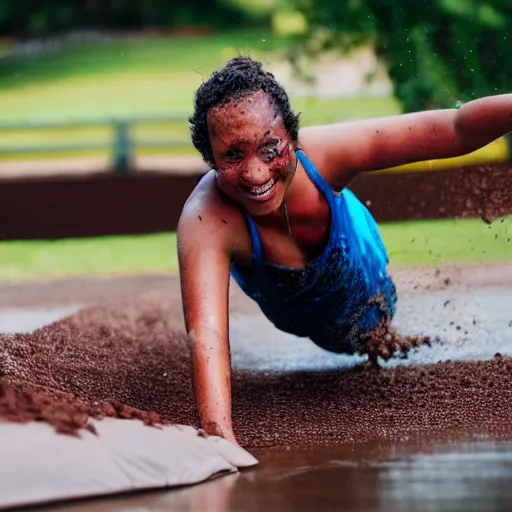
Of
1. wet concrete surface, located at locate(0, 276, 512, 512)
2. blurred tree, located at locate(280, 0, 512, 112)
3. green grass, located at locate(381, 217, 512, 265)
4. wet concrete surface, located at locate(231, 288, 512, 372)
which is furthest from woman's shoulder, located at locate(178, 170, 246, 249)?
blurred tree, located at locate(280, 0, 512, 112)

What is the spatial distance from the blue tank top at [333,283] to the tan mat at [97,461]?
866mm

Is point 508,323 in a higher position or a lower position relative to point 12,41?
lower

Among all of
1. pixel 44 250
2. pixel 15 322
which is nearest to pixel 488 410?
pixel 15 322

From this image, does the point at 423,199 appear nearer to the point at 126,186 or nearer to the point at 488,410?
the point at 488,410

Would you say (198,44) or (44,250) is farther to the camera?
(198,44)

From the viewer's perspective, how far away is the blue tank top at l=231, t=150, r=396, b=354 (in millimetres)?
3510

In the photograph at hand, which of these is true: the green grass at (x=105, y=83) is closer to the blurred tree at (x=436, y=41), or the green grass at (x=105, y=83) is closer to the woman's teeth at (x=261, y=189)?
the blurred tree at (x=436, y=41)

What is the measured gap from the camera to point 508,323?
15.5ft

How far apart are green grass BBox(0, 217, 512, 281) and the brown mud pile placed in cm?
159

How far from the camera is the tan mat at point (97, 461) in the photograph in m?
2.49

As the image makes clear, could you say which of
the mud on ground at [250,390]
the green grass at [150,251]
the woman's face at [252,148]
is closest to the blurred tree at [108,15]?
the green grass at [150,251]

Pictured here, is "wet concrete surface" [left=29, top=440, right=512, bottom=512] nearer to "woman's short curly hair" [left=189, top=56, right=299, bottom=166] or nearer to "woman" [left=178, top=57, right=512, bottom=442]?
"woman" [left=178, top=57, right=512, bottom=442]

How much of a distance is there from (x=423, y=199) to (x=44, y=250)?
5342 mm

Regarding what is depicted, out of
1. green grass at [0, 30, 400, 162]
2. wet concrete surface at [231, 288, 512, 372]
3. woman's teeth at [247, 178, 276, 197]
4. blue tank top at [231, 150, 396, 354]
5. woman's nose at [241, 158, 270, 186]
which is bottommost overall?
wet concrete surface at [231, 288, 512, 372]
